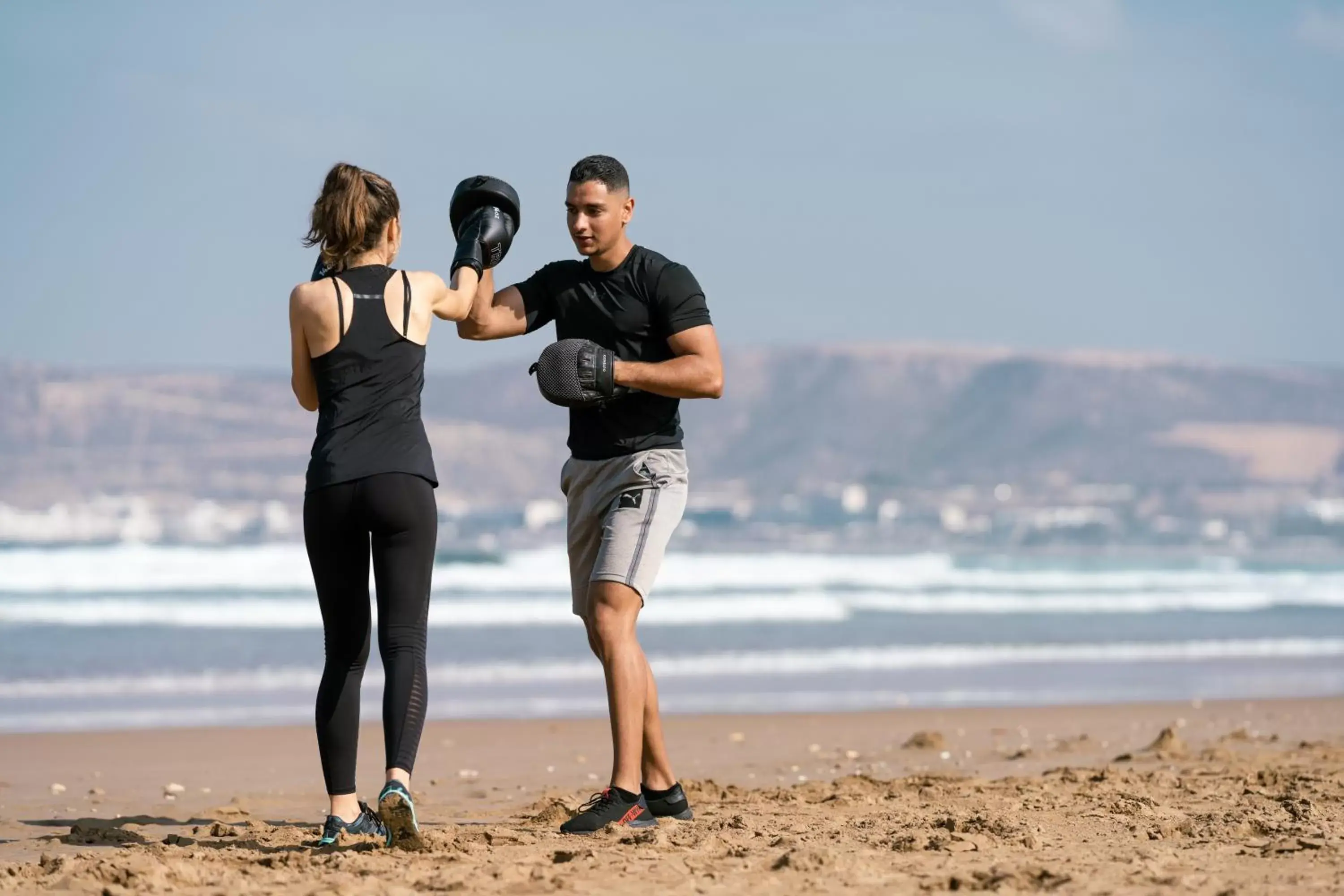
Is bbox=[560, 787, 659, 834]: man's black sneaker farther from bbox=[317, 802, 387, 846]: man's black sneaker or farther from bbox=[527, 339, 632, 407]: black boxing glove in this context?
bbox=[527, 339, 632, 407]: black boxing glove

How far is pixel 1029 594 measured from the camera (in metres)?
22.0

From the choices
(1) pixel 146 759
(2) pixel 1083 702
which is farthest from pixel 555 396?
(2) pixel 1083 702

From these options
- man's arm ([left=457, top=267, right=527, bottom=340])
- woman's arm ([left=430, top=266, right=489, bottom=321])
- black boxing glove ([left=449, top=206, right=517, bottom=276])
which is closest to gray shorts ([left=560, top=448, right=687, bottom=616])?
man's arm ([left=457, top=267, right=527, bottom=340])

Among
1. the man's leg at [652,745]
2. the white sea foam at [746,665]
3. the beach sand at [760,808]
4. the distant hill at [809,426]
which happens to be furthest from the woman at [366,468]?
the distant hill at [809,426]

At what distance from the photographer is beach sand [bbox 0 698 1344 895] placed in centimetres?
359

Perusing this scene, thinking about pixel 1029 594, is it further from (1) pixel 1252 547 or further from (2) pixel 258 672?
(1) pixel 1252 547

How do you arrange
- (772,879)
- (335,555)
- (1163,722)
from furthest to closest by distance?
(1163,722)
(335,555)
(772,879)

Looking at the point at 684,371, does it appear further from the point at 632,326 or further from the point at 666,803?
the point at 666,803

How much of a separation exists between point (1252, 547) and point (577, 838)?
44.5m

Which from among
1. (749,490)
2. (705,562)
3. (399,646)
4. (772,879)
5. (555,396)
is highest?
(749,490)

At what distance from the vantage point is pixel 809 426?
96.5 meters

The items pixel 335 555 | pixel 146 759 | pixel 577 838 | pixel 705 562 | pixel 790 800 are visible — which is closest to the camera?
pixel 335 555

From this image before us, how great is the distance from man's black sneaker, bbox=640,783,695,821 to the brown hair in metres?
1.87

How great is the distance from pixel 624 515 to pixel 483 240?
3.12 feet
